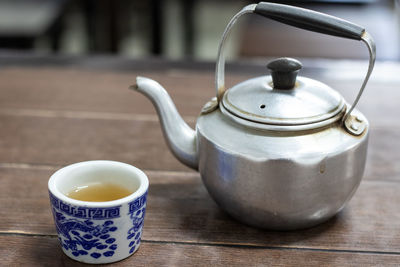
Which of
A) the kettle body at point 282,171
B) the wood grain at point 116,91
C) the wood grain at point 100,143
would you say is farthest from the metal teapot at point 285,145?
the wood grain at point 116,91

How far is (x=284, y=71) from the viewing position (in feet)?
1.87

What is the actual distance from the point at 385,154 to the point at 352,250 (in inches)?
10.9

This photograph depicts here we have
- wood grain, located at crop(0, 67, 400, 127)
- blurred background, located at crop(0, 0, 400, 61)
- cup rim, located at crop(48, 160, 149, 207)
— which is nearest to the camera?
cup rim, located at crop(48, 160, 149, 207)

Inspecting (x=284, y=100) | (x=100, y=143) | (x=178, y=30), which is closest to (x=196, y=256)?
(x=284, y=100)

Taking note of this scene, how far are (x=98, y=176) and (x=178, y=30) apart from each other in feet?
10.2

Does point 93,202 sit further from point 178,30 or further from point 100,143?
point 178,30

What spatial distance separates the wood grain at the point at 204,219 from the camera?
0.60 metres

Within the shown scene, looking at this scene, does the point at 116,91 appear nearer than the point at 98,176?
No

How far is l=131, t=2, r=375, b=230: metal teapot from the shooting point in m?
0.55

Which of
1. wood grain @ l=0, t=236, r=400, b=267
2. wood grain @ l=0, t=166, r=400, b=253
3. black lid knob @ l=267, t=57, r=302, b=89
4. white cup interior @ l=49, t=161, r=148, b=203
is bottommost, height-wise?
wood grain @ l=0, t=166, r=400, b=253

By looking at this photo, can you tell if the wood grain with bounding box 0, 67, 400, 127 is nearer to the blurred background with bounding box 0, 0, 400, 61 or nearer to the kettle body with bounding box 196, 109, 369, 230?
the blurred background with bounding box 0, 0, 400, 61

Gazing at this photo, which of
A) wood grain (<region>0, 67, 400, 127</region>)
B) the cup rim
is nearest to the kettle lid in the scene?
the cup rim

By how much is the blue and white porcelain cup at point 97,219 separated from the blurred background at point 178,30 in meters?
0.73

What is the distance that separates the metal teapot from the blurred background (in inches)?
27.9
